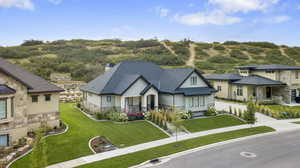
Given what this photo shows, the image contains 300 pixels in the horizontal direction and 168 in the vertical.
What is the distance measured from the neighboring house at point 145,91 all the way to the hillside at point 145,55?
882 inches

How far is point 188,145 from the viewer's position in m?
19.2

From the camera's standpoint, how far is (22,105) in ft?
60.8

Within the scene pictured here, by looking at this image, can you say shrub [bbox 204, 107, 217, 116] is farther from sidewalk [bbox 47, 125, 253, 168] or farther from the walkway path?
the walkway path

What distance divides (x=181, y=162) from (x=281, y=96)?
30344 mm

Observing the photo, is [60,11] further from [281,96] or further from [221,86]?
[281,96]

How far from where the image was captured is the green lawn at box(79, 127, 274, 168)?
15.1 m

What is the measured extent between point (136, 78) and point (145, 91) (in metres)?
1.75

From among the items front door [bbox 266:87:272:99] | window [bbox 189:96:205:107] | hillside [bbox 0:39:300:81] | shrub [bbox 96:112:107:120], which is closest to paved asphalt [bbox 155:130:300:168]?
window [bbox 189:96:205:107]

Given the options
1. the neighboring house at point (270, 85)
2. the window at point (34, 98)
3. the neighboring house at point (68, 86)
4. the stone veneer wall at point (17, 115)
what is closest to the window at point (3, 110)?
the stone veneer wall at point (17, 115)

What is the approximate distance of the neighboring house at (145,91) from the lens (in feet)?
88.8

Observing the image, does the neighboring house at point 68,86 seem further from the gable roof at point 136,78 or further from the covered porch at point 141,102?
the covered porch at point 141,102

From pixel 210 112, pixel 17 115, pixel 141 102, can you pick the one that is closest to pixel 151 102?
pixel 141 102

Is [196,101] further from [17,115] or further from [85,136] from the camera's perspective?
[17,115]

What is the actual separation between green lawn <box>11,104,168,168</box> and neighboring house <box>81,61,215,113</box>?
313cm
